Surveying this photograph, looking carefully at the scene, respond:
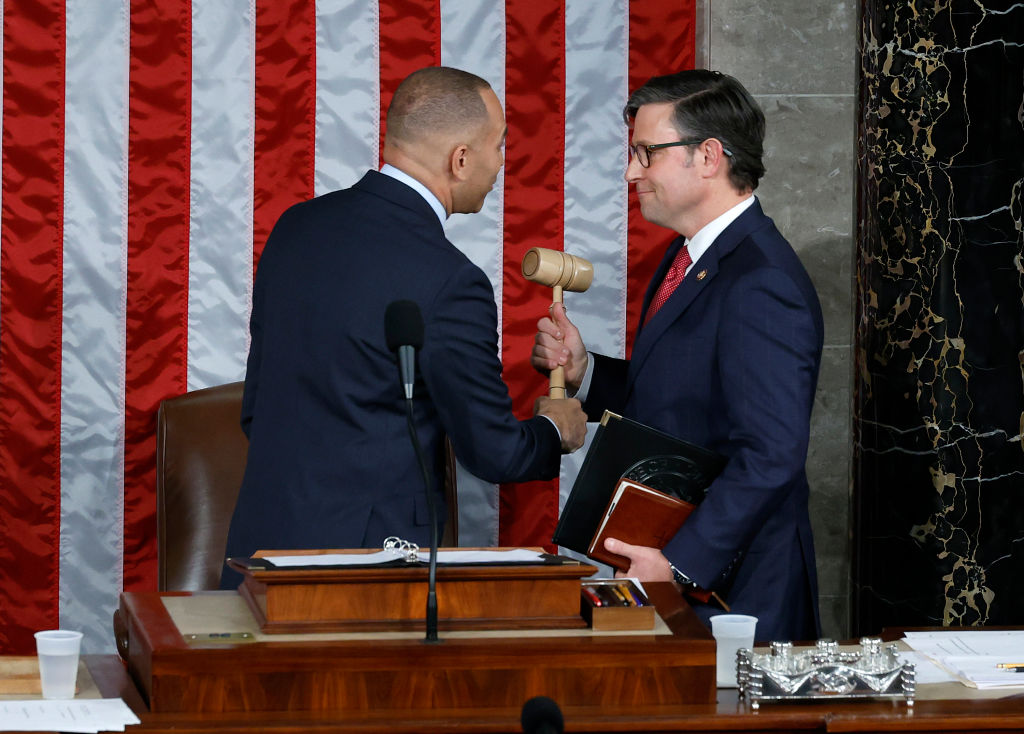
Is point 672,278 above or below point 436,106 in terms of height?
below

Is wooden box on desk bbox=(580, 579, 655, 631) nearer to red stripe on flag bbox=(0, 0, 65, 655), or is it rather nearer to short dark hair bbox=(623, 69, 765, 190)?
short dark hair bbox=(623, 69, 765, 190)

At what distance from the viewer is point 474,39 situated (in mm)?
3984

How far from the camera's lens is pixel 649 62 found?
403cm

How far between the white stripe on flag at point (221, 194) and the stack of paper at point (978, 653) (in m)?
2.19

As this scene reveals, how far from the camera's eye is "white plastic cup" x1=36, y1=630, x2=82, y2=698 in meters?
1.86

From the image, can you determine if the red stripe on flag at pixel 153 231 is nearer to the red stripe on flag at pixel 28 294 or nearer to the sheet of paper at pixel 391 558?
the red stripe on flag at pixel 28 294

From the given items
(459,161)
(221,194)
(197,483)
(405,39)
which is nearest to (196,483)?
(197,483)

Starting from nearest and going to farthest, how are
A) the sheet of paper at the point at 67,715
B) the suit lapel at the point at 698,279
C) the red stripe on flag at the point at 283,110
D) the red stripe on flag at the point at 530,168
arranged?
the sheet of paper at the point at 67,715 < the suit lapel at the point at 698,279 < the red stripe on flag at the point at 283,110 < the red stripe on flag at the point at 530,168

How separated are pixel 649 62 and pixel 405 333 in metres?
2.34

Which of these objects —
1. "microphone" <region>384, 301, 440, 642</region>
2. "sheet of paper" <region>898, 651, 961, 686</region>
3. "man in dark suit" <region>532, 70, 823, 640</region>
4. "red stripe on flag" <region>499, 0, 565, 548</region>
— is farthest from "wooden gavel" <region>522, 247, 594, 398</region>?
"microphone" <region>384, 301, 440, 642</region>

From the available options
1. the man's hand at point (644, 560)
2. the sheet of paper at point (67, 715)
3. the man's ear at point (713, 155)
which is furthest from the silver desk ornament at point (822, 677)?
the man's ear at point (713, 155)

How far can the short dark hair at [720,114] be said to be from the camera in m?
2.89

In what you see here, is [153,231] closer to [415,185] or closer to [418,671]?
[415,185]

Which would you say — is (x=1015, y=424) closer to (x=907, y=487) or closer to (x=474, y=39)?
(x=907, y=487)
